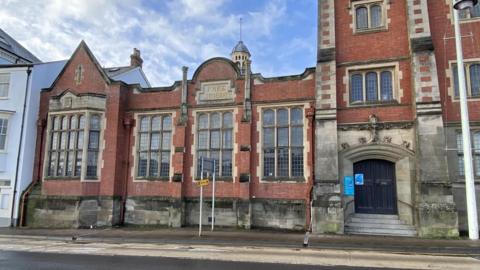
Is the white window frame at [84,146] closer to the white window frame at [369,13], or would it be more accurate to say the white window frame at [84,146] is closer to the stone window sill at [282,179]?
the stone window sill at [282,179]

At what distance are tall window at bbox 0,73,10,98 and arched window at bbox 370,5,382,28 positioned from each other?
2024 cm

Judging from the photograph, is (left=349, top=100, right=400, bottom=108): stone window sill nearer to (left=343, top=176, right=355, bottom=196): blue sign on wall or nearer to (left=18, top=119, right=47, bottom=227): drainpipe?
(left=343, top=176, right=355, bottom=196): blue sign on wall

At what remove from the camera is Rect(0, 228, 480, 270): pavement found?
32.1 feet

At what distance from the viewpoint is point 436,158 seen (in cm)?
1427

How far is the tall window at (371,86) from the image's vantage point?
16.2 metres

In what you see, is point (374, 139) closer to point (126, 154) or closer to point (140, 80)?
point (126, 154)

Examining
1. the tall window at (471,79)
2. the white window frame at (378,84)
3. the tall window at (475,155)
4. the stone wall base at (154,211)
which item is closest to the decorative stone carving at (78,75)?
the stone wall base at (154,211)

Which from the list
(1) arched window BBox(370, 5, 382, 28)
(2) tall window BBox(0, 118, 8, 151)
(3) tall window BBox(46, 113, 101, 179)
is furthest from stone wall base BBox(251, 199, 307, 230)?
(2) tall window BBox(0, 118, 8, 151)

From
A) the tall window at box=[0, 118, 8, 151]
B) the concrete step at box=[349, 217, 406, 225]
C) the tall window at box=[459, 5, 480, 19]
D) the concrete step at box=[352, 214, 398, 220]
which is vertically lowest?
the concrete step at box=[349, 217, 406, 225]

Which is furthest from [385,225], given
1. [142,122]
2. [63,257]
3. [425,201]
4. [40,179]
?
[40,179]

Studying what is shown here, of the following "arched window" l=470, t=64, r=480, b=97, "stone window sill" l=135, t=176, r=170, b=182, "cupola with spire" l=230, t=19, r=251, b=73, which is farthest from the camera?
"cupola with spire" l=230, t=19, r=251, b=73

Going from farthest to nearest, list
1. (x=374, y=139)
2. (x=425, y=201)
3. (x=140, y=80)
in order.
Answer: (x=140, y=80)
(x=374, y=139)
(x=425, y=201)

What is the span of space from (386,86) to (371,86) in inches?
24.5

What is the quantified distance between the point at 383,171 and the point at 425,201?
2.19 m
